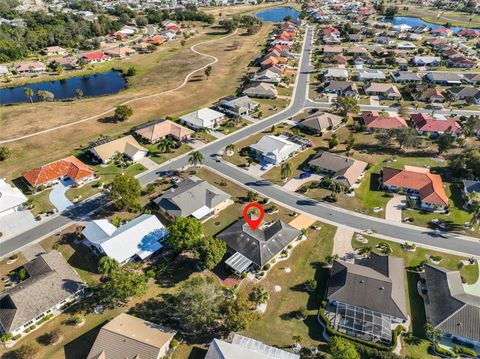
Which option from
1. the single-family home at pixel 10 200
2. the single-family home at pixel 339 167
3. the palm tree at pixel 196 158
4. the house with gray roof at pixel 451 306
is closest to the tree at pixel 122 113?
the palm tree at pixel 196 158

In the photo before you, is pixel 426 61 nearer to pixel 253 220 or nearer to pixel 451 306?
pixel 253 220

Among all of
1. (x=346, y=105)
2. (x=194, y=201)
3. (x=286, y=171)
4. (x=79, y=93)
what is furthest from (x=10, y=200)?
(x=346, y=105)

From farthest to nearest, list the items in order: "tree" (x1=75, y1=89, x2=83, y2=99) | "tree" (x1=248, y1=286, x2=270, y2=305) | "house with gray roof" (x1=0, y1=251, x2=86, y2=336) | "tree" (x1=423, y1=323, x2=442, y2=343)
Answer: "tree" (x1=75, y1=89, x2=83, y2=99), "tree" (x1=248, y1=286, x2=270, y2=305), "house with gray roof" (x1=0, y1=251, x2=86, y2=336), "tree" (x1=423, y1=323, x2=442, y2=343)

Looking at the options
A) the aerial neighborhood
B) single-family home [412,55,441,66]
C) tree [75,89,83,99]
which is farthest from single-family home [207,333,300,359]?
single-family home [412,55,441,66]

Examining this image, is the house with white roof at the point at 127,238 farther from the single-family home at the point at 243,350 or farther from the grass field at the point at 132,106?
the grass field at the point at 132,106

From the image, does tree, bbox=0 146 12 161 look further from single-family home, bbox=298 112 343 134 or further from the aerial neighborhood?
single-family home, bbox=298 112 343 134

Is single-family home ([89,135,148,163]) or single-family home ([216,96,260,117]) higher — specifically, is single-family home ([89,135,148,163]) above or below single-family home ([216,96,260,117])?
below
